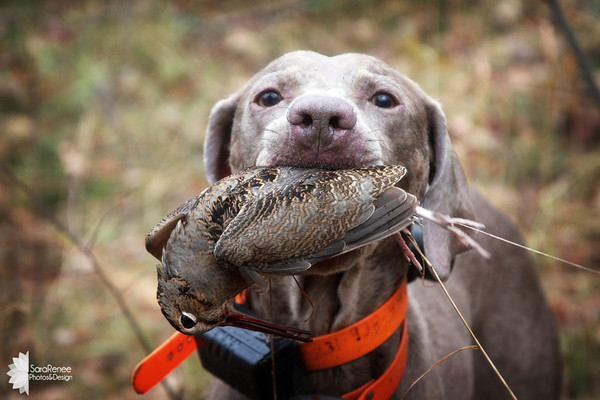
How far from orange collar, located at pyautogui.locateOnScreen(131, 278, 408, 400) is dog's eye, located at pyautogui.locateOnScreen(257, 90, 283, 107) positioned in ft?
2.77

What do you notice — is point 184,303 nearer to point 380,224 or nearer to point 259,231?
point 259,231

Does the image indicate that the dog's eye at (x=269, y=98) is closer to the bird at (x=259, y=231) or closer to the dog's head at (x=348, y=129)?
→ the dog's head at (x=348, y=129)

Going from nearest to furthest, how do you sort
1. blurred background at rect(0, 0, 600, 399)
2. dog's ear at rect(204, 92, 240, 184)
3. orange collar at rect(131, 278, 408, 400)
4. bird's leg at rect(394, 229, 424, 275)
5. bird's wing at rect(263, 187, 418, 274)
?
bird's wing at rect(263, 187, 418, 274), bird's leg at rect(394, 229, 424, 275), orange collar at rect(131, 278, 408, 400), dog's ear at rect(204, 92, 240, 184), blurred background at rect(0, 0, 600, 399)

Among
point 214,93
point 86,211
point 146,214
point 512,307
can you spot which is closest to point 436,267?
point 512,307

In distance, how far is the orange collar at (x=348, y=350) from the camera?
208 centimetres

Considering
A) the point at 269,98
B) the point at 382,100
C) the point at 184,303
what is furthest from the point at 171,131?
the point at 184,303

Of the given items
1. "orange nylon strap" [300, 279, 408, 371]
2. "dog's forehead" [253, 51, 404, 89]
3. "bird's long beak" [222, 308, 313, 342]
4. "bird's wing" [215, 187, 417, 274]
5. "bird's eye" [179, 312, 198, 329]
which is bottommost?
"orange nylon strap" [300, 279, 408, 371]

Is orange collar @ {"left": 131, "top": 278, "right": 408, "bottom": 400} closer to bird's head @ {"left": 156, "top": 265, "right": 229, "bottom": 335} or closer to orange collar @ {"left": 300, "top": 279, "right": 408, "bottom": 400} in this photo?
orange collar @ {"left": 300, "top": 279, "right": 408, "bottom": 400}

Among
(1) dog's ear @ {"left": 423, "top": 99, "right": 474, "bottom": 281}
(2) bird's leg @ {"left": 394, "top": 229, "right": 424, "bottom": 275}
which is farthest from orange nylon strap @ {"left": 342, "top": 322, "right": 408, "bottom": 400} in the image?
(2) bird's leg @ {"left": 394, "top": 229, "right": 424, "bottom": 275}

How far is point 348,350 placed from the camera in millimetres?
2107

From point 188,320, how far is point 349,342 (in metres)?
0.75

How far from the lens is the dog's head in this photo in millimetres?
1773

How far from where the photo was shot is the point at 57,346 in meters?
3.66

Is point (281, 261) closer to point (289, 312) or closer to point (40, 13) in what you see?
point (289, 312)
